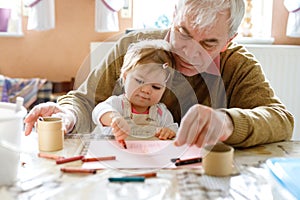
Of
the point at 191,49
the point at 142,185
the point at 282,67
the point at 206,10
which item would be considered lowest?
the point at 142,185

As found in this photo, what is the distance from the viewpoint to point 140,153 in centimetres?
92

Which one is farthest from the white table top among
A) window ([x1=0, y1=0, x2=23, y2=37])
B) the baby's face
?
window ([x1=0, y1=0, x2=23, y2=37])

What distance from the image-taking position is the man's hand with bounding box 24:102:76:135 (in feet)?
3.42

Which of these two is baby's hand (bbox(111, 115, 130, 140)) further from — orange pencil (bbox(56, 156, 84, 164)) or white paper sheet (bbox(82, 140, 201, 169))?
orange pencil (bbox(56, 156, 84, 164))

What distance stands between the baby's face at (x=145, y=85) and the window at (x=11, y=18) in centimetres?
204

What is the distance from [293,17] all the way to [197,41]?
1777 mm

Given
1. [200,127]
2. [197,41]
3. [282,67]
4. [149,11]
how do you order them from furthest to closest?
[149,11] < [282,67] < [197,41] < [200,127]

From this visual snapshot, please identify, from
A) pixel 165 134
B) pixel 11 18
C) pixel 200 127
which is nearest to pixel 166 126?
pixel 165 134

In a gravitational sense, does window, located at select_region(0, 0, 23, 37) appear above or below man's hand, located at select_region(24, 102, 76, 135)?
above

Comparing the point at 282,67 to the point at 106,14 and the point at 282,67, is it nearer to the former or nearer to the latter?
the point at 282,67

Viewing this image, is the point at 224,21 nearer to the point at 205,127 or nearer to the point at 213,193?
the point at 205,127

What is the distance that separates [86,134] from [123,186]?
1.30ft

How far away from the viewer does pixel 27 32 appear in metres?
2.96

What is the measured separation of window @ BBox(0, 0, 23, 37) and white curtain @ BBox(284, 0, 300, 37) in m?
1.93
